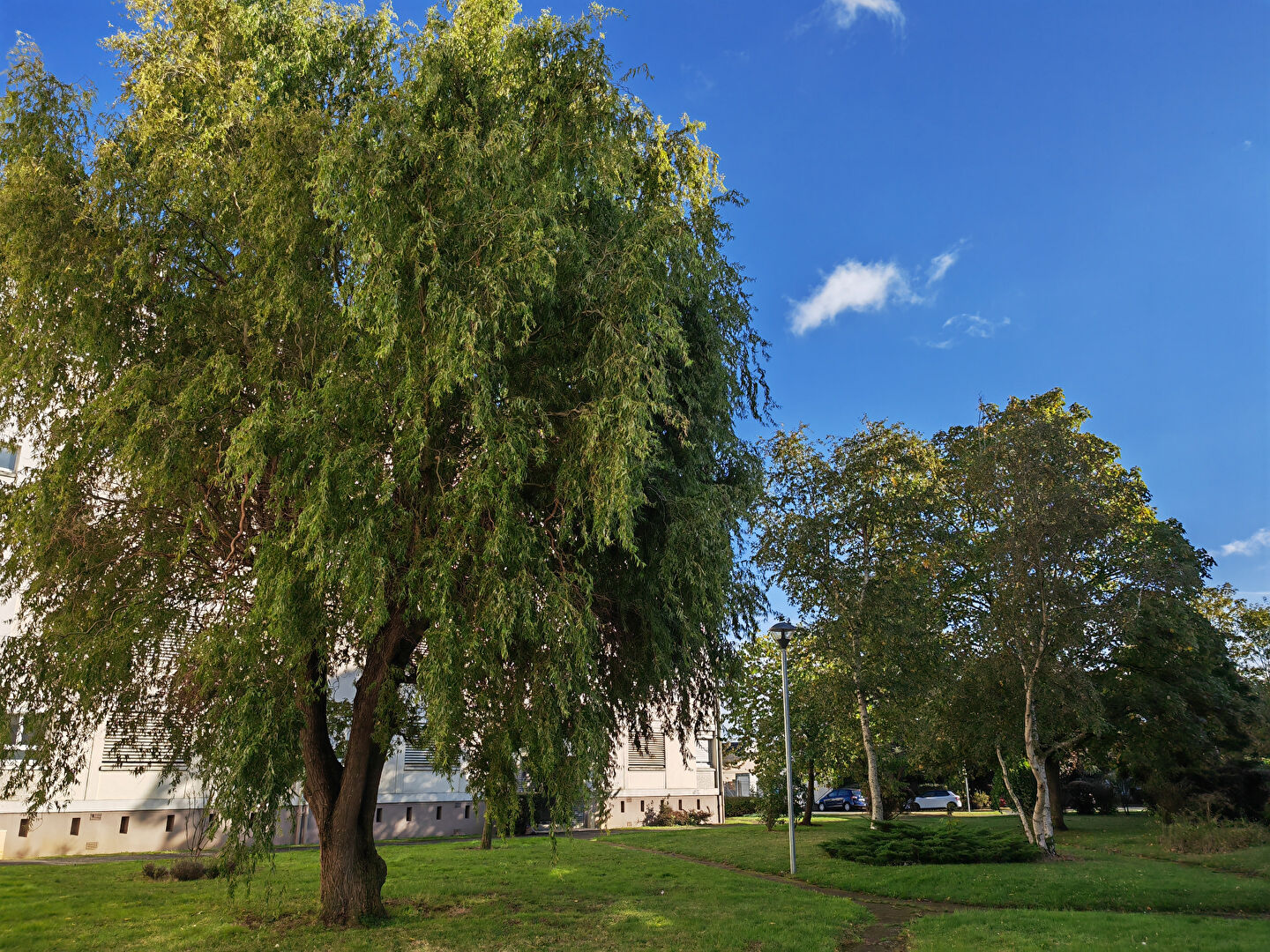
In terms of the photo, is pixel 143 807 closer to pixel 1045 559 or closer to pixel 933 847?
pixel 933 847

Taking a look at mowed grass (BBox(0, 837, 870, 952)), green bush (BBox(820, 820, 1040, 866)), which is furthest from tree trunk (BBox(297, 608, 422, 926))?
green bush (BBox(820, 820, 1040, 866))

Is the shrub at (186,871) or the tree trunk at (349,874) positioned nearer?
the tree trunk at (349,874)

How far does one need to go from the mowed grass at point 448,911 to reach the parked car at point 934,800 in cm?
3556

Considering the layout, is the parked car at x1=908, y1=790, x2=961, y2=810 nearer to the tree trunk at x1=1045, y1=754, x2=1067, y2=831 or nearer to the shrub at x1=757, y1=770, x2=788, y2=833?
the tree trunk at x1=1045, y1=754, x2=1067, y2=831

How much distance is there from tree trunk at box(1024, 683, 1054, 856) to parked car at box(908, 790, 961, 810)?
30695 millimetres

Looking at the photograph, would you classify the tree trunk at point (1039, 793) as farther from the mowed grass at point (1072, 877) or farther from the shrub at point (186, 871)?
the shrub at point (186, 871)

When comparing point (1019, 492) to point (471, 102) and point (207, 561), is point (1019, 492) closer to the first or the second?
point (471, 102)

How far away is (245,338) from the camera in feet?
35.2

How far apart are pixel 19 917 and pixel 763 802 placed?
20320mm

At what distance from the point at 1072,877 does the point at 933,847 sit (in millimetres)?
3546

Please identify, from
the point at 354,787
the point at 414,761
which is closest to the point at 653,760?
the point at 414,761

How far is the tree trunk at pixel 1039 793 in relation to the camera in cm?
1917

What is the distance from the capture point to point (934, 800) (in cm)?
5019

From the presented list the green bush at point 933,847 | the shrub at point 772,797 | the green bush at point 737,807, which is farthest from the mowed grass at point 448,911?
the green bush at point 737,807
